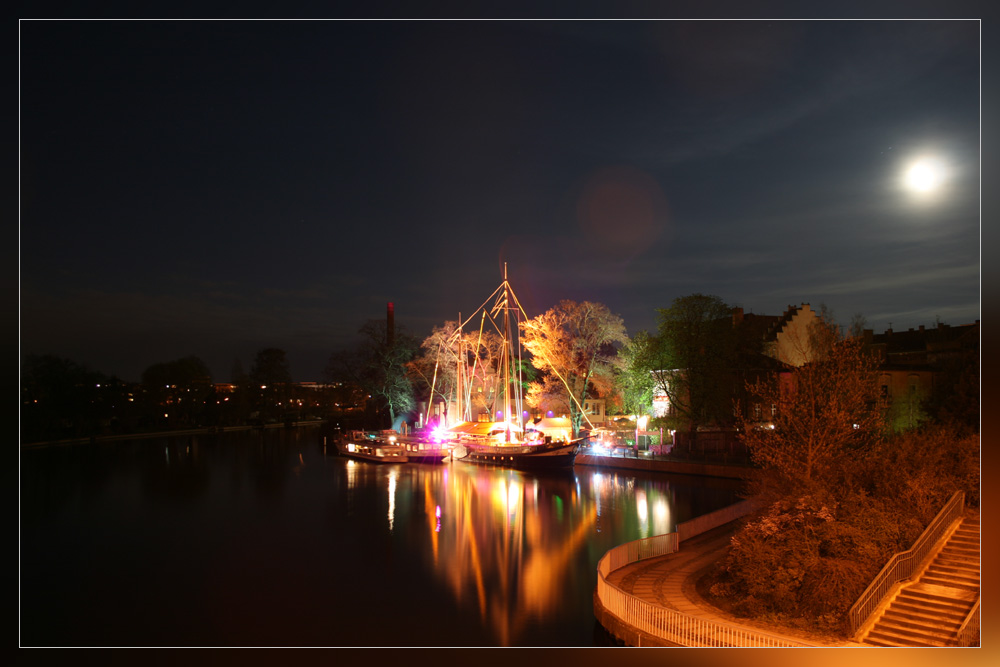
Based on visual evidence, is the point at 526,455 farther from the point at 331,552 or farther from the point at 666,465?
the point at 331,552

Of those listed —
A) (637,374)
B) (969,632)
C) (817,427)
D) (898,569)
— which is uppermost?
(637,374)

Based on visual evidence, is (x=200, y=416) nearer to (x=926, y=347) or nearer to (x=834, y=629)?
(x=926, y=347)

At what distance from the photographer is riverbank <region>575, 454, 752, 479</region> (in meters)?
20.6

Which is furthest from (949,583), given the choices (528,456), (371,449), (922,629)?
(371,449)

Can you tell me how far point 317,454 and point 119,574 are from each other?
22.4 m

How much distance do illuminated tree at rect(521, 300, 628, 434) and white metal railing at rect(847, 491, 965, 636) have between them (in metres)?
22.8

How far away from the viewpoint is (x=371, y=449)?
31.8 metres

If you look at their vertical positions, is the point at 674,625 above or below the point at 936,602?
below

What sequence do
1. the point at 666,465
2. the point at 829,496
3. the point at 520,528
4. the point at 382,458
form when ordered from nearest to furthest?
the point at 829,496
the point at 520,528
the point at 666,465
the point at 382,458

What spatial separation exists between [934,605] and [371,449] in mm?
27084

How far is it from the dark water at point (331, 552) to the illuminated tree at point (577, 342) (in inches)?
252

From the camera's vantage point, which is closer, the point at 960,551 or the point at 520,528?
the point at 960,551

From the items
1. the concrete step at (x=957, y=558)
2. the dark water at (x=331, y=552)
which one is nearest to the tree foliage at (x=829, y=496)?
the concrete step at (x=957, y=558)

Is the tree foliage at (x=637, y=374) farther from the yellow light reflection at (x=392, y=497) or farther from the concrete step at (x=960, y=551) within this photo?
the concrete step at (x=960, y=551)
